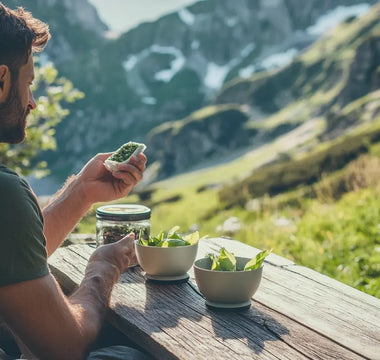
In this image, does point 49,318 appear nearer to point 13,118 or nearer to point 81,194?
point 13,118

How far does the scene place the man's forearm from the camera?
377 centimetres

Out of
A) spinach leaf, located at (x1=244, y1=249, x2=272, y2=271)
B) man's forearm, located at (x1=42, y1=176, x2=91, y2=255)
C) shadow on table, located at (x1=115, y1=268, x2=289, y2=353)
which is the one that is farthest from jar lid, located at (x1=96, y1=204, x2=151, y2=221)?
spinach leaf, located at (x1=244, y1=249, x2=272, y2=271)

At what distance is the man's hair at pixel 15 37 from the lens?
2672mm

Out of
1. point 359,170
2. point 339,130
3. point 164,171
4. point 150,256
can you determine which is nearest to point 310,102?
point 164,171

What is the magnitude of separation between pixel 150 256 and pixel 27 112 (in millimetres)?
1120

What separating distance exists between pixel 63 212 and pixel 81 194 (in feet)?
0.64

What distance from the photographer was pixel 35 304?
8.14 ft

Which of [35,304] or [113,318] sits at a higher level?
[35,304]

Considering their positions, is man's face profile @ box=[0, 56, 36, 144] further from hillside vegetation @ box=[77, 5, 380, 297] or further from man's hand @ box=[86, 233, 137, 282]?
hillside vegetation @ box=[77, 5, 380, 297]

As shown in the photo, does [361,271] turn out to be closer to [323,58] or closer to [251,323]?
[251,323]

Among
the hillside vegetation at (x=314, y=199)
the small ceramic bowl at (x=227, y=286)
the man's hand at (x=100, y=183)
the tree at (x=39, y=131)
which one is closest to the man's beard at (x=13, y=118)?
the man's hand at (x=100, y=183)

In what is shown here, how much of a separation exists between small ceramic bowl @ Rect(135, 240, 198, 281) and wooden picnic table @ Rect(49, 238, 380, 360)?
72 millimetres

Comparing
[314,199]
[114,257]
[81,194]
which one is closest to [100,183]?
[81,194]

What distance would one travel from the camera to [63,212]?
3.87 m
